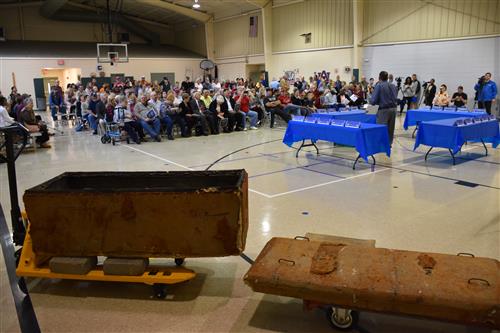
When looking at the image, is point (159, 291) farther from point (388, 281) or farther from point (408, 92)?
point (408, 92)

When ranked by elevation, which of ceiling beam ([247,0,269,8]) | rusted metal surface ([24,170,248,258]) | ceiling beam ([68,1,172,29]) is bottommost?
rusted metal surface ([24,170,248,258])

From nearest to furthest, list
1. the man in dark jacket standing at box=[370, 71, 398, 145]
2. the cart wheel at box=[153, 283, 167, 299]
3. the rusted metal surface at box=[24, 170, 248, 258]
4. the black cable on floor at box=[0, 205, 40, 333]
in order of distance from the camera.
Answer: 1. the black cable on floor at box=[0, 205, 40, 333]
2. the rusted metal surface at box=[24, 170, 248, 258]
3. the cart wheel at box=[153, 283, 167, 299]
4. the man in dark jacket standing at box=[370, 71, 398, 145]

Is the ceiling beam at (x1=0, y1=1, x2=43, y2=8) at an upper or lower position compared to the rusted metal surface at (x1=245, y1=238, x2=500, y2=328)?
upper

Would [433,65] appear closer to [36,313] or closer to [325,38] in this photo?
[325,38]

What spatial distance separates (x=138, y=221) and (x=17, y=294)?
1052 millimetres

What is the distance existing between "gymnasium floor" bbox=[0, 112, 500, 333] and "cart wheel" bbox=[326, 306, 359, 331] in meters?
0.08

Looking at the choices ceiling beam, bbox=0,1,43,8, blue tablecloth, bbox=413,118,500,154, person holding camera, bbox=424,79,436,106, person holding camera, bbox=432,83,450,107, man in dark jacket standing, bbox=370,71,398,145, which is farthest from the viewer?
ceiling beam, bbox=0,1,43,8

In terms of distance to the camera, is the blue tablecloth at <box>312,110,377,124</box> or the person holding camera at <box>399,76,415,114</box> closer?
the blue tablecloth at <box>312,110,377,124</box>

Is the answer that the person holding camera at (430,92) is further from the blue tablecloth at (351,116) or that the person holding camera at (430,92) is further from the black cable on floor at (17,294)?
the black cable on floor at (17,294)

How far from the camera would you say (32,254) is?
300 centimetres

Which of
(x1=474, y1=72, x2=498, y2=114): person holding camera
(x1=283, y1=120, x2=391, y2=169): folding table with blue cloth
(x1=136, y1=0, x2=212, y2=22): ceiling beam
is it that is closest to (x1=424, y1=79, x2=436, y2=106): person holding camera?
(x1=474, y1=72, x2=498, y2=114): person holding camera

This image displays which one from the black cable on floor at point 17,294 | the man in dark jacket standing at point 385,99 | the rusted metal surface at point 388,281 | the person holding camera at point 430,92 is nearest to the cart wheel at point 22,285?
the black cable on floor at point 17,294

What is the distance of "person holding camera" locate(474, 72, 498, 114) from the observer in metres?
12.0

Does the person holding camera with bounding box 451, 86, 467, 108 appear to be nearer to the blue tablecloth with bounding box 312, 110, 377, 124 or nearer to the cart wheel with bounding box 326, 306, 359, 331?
the blue tablecloth with bounding box 312, 110, 377, 124
